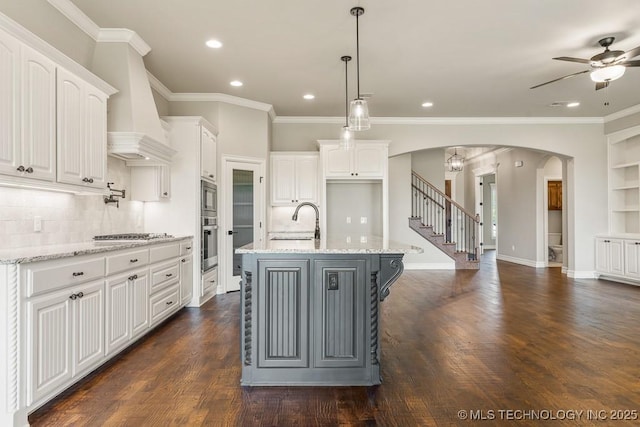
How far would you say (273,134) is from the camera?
23.1ft

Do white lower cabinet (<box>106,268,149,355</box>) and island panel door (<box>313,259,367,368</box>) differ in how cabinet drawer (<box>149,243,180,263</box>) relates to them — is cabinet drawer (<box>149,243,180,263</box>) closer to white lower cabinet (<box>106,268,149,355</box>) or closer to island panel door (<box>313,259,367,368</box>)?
white lower cabinet (<box>106,268,149,355</box>)

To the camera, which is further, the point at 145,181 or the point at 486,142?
the point at 486,142

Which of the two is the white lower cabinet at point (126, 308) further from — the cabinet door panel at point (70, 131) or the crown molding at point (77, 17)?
the crown molding at point (77, 17)

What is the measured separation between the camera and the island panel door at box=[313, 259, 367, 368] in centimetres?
253

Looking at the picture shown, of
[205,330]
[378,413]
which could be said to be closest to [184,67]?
[205,330]

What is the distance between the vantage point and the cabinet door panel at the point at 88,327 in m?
2.42

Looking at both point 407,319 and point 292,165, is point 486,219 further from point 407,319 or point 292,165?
point 407,319

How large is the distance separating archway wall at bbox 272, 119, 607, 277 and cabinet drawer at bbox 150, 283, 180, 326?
3664mm

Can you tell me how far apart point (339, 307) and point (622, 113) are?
23.3 feet

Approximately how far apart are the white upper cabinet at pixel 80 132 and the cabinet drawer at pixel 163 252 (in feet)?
2.43

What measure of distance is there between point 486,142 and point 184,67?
214 inches

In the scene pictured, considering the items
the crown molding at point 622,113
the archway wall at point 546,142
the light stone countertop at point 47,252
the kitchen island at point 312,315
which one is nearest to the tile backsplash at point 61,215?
the light stone countertop at point 47,252

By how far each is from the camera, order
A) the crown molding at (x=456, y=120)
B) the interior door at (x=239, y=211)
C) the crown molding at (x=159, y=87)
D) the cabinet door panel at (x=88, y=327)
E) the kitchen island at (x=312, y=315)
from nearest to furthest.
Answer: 1. the cabinet door panel at (x=88, y=327)
2. the kitchen island at (x=312, y=315)
3. the crown molding at (x=159, y=87)
4. the interior door at (x=239, y=211)
5. the crown molding at (x=456, y=120)

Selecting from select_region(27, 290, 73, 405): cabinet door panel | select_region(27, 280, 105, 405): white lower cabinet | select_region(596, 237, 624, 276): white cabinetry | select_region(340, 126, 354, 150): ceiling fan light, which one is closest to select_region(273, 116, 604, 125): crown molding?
select_region(596, 237, 624, 276): white cabinetry
